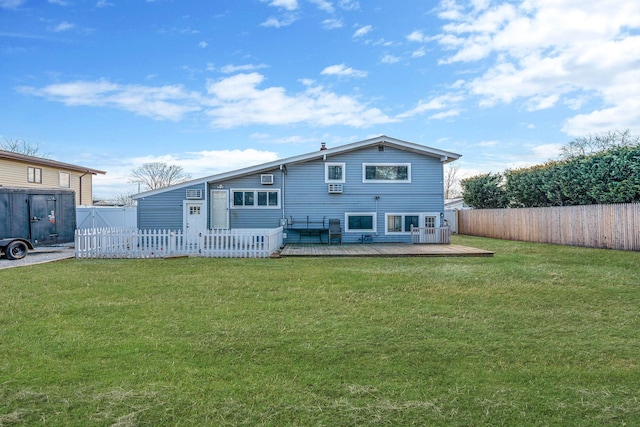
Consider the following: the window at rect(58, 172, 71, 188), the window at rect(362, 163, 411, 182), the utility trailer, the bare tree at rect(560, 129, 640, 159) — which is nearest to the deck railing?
the window at rect(362, 163, 411, 182)

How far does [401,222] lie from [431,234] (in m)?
1.40

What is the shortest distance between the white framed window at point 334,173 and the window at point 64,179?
654 inches

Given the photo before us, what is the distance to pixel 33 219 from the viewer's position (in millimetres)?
15195

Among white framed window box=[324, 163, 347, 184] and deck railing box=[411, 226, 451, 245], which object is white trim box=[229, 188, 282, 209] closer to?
white framed window box=[324, 163, 347, 184]

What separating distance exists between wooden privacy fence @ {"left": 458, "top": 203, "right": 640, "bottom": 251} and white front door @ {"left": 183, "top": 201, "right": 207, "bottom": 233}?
15.5m

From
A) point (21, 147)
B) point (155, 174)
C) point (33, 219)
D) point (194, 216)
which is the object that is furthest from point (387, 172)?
point (155, 174)

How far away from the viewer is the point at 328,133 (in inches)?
901

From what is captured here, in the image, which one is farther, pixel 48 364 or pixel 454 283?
pixel 454 283

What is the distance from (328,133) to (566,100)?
11417 mm

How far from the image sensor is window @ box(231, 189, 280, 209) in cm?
1762

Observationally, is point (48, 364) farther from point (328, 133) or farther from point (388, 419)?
point (328, 133)

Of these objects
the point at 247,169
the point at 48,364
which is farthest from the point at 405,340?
the point at 247,169

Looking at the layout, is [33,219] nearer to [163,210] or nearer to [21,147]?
[163,210]

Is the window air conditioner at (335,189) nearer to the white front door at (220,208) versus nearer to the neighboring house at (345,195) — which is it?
the neighboring house at (345,195)
